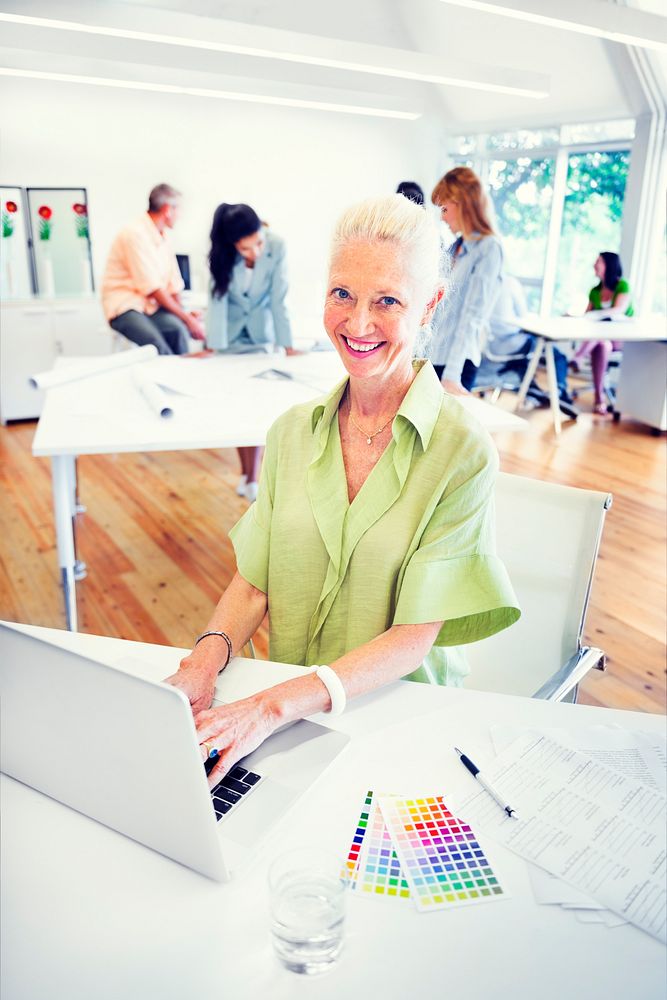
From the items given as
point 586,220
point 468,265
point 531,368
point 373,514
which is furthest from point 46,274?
point 586,220

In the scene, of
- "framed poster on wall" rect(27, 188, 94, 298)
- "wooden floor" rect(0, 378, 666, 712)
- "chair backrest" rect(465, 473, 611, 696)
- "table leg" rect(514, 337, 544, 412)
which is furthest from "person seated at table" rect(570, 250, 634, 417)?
"chair backrest" rect(465, 473, 611, 696)

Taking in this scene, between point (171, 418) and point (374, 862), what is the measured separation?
1961mm

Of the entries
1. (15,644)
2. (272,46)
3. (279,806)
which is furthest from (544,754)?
(272,46)

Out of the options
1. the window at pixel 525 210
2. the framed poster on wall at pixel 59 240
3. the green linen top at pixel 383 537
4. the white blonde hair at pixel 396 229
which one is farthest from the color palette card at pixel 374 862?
the window at pixel 525 210

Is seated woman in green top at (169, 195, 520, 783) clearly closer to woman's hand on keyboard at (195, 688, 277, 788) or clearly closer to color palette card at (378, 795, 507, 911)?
woman's hand on keyboard at (195, 688, 277, 788)

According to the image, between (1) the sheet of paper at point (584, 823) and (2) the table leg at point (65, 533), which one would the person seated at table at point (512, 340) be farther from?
(1) the sheet of paper at point (584, 823)

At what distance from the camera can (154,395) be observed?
106 inches

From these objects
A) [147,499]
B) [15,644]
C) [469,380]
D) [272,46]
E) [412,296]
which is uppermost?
[272,46]

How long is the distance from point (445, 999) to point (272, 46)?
5909 mm

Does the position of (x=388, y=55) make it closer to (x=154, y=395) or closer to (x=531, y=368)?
(x=531, y=368)

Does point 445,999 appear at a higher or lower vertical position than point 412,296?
lower

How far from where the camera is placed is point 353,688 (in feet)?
3.51

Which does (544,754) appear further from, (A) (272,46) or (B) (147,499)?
(A) (272,46)

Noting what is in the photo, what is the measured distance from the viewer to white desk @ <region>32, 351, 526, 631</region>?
2.30 meters
